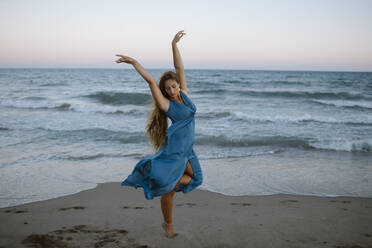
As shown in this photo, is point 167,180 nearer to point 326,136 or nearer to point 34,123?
point 326,136

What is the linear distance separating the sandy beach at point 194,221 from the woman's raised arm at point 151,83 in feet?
4.54

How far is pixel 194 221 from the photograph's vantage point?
377cm

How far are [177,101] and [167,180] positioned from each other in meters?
0.73

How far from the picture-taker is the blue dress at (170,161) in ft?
9.59

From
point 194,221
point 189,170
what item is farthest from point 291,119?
point 189,170

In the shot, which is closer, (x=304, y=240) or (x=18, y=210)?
(x=304, y=240)

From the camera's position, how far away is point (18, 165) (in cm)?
649

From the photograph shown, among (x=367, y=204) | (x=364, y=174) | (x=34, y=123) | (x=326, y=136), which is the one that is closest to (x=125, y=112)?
(x=34, y=123)

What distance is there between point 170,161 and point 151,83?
74cm

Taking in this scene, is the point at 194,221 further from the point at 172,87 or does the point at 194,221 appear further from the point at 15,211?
the point at 15,211

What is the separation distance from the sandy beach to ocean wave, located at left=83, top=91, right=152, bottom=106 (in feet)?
55.9

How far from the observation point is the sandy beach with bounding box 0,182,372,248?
10.6 ft

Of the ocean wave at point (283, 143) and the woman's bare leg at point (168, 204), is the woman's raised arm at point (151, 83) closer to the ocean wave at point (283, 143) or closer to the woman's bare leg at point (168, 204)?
the woman's bare leg at point (168, 204)

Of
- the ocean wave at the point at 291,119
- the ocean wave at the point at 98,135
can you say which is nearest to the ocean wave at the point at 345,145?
the ocean wave at the point at 291,119
